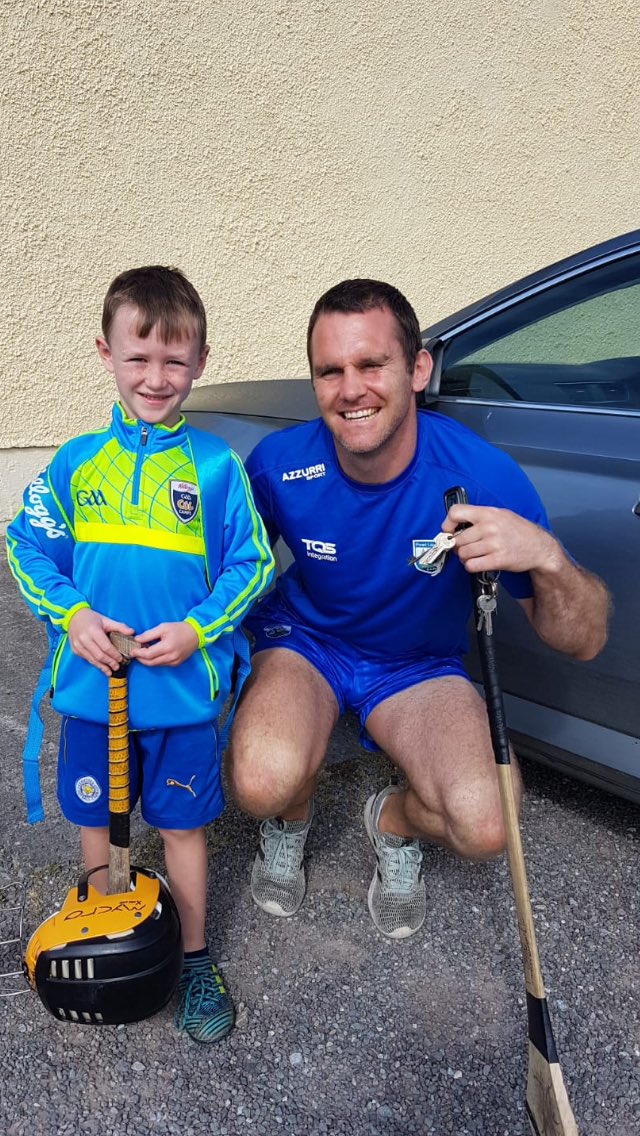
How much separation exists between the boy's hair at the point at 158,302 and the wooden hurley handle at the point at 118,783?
59cm

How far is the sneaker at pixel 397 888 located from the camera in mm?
2162

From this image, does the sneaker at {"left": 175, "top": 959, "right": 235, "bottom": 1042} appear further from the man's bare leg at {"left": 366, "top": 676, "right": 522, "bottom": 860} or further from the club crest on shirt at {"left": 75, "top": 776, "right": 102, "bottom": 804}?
the man's bare leg at {"left": 366, "top": 676, "right": 522, "bottom": 860}

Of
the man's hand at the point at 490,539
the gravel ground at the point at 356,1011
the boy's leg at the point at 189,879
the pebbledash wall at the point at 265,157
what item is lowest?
the gravel ground at the point at 356,1011

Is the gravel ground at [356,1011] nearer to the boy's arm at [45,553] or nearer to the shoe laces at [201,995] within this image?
the shoe laces at [201,995]

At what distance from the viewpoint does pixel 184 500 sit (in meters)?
1.84

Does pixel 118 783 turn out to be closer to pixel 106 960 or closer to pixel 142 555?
pixel 106 960

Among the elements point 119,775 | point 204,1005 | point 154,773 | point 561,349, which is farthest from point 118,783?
point 561,349

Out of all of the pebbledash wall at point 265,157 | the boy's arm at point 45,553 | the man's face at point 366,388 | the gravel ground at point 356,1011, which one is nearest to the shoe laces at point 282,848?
the gravel ground at point 356,1011

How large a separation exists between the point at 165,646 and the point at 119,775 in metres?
0.27

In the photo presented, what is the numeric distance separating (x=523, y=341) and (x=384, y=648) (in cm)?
95

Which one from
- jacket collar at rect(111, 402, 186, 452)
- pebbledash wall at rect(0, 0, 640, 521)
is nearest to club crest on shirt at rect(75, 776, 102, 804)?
jacket collar at rect(111, 402, 186, 452)

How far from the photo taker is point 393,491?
2.16m

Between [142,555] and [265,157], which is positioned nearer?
[142,555]

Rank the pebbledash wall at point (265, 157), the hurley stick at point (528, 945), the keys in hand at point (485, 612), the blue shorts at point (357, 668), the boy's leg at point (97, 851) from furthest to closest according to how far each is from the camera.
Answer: the pebbledash wall at point (265, 157) < the blue shorts at point (357, 668) < the boy's leg at point (97, 851) < the keys in hand at point (485, 612) < the hurley stick at point (528, 945)
